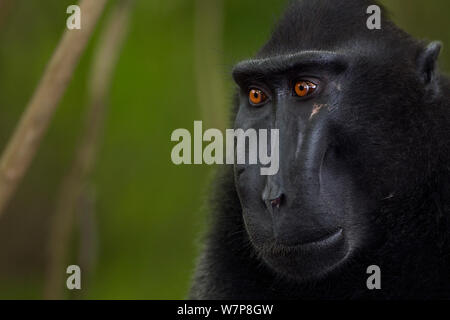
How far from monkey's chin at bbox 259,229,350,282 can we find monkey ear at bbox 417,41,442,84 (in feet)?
3.70

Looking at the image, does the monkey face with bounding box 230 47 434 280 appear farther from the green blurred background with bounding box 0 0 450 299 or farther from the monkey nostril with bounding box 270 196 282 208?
the green blurred background with bounding box 0 0 450 299

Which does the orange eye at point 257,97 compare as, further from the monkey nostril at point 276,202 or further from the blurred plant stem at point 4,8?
the blurred plant stem at point 4,8

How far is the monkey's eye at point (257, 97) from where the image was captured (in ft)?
18.0

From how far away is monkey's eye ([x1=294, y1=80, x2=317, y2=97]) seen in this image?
17.4ft

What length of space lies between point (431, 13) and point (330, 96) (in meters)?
5.54

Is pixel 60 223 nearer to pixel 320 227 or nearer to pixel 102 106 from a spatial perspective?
pixel 102 106

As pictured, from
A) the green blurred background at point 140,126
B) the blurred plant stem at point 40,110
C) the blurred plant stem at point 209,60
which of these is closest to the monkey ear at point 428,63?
the blurred plant stem at point 40,110

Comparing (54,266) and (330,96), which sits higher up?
(330,96)

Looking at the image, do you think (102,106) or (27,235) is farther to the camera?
(27,235)

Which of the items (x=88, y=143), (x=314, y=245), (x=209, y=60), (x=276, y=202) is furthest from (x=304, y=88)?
(x=209, y=60)

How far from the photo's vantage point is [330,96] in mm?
5285


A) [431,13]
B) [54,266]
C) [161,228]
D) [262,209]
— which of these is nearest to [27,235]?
[161,228]

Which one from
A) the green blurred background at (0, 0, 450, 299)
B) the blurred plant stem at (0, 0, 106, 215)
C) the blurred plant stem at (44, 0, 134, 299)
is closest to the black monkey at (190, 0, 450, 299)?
the blurred plant stem at (0, 0, 106, 215)
